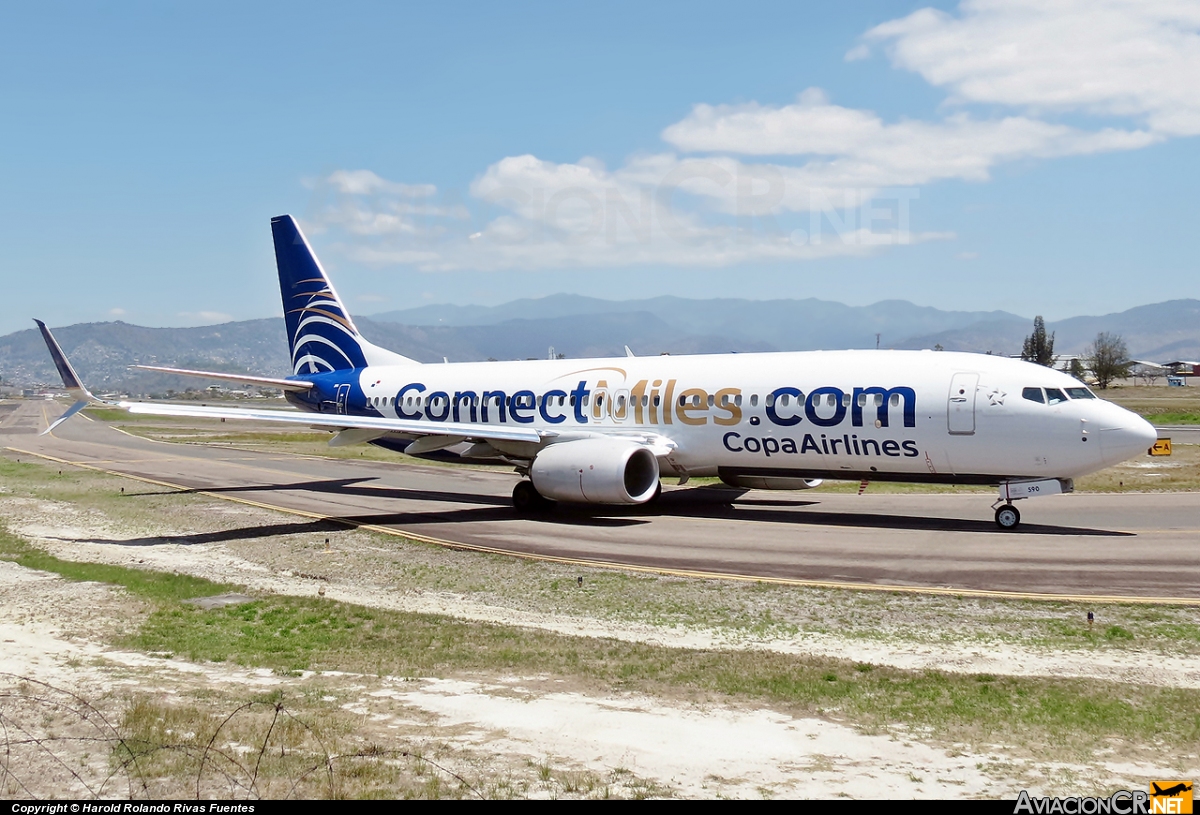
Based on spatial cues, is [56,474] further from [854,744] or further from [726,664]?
[854,744]

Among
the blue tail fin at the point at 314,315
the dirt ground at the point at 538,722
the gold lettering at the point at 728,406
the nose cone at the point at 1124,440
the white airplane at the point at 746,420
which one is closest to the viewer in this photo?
the dirt ground at the point at 538,722

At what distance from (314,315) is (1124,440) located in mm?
30616

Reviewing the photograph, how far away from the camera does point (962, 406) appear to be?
81.6 ft

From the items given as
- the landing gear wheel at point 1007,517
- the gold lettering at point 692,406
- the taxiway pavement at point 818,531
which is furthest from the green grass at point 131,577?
the landing gear wheel at point 1007,517

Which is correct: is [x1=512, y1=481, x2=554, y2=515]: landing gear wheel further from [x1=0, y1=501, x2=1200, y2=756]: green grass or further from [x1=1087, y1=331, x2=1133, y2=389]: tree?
[x1=1087, y1=331, x2=1133, y2=389]: tree

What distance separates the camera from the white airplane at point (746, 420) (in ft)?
79.7

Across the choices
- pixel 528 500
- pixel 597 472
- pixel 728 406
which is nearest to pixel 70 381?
pixel 528 500

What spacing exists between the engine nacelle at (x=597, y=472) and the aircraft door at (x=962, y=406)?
340 inches

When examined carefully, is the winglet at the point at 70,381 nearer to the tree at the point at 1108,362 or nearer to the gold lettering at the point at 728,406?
the gold lettering at the point at 728,406

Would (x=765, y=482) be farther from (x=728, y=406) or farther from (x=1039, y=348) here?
(x=1039, y=348)

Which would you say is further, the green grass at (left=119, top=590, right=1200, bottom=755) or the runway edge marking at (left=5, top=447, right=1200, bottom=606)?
the runway edge marking at (left=5, top=447, right=1200, bottom=606)

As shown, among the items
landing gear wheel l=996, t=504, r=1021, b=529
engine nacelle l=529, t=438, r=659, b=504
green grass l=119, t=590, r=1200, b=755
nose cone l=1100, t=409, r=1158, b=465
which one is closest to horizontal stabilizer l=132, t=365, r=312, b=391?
engine nacelle l=529, t=438, r=659, b=504

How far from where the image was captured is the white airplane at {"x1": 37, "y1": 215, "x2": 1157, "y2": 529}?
2428cm

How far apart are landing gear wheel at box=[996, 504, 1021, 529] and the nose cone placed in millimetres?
2601
